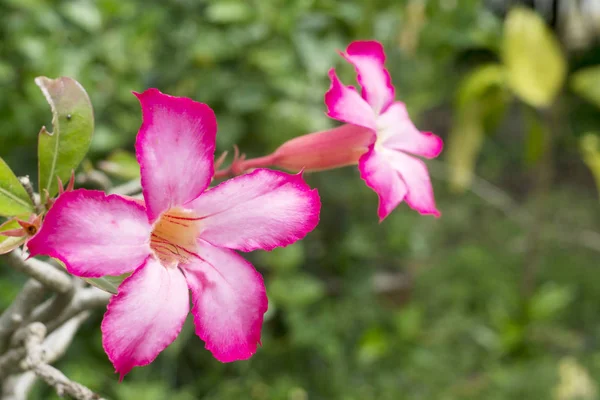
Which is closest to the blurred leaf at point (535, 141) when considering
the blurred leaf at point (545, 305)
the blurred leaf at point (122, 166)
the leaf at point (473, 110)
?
the leaf at point (473, 110)

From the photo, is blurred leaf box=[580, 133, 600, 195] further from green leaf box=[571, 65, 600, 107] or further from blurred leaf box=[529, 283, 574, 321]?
blurred leaf box=[529, 283, 574, 321]

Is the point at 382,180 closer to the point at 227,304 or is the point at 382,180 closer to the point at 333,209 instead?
the point at 227,304

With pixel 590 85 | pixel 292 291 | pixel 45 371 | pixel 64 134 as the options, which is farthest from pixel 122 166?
pixel 590 85

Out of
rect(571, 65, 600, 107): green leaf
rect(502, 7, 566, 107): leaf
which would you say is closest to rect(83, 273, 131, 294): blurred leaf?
rect(502, 7, 566, 107): leaf

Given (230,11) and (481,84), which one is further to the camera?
(481,84)

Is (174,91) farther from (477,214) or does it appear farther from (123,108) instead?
(477,214)

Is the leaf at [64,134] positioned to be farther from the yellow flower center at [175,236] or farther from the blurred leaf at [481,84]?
the blurred leaf at [481,84]

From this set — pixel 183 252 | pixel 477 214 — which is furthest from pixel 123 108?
pixel 477 214
